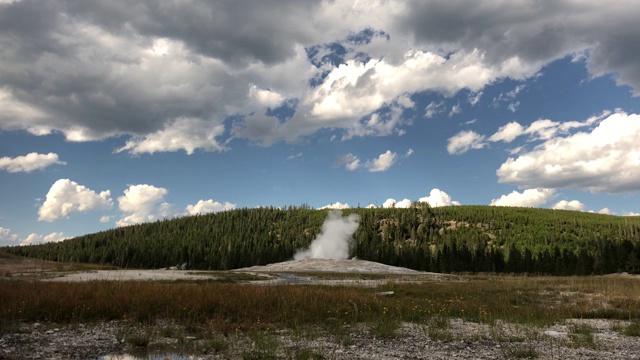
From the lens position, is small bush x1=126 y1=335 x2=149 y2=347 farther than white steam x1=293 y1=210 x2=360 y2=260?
No

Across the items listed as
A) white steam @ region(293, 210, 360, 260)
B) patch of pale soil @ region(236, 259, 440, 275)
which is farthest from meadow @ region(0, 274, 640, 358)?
white steam @ region(293, 210, 360, 260)

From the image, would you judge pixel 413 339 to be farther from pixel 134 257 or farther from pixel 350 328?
pixel 134 257

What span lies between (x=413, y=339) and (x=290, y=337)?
4095 millimetres

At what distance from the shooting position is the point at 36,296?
16.5 meters

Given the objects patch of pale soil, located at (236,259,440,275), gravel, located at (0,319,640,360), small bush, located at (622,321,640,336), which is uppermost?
gravel, located at (0,319,640,360)

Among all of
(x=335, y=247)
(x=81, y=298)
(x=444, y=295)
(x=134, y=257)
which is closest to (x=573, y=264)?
(x=335, y=247)

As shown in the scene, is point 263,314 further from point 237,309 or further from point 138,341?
point 138,341

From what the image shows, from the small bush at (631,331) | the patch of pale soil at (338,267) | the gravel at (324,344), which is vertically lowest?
the patch of pale soil at (338,267)

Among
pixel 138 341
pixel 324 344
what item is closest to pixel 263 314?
pixel 324 344

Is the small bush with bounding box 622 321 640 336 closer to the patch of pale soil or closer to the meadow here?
the meadow

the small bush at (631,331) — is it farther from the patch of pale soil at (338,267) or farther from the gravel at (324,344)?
the patch of pale soil at (338,267)

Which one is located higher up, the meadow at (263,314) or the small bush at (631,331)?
the meadow at (263,314)

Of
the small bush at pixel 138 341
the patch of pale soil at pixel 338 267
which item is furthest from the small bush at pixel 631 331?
the patch of pale soil at pixel 338 267

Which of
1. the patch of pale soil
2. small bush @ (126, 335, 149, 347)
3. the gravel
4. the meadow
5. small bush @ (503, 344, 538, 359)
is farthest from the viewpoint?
the patch of pale soil
